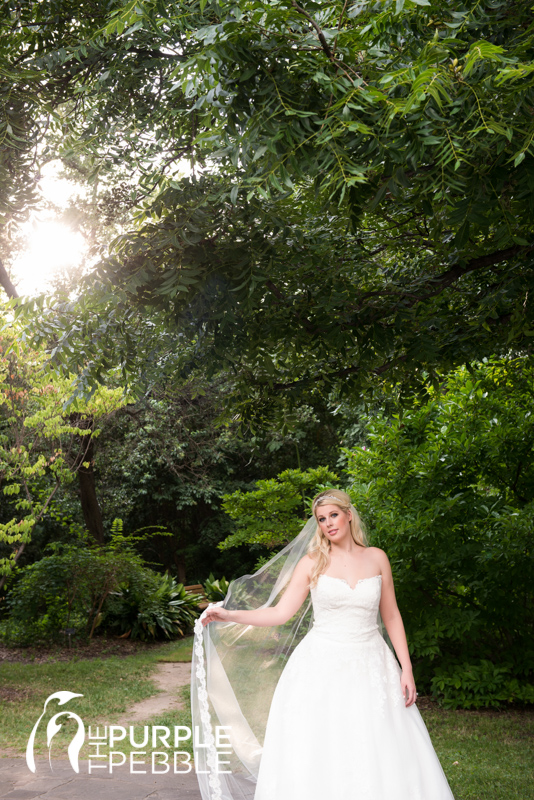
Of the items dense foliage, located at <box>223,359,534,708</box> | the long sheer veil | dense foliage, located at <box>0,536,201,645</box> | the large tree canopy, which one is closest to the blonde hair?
the long sheer veil

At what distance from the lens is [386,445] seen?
319 inches

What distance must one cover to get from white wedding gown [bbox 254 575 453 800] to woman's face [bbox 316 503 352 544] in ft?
0.79

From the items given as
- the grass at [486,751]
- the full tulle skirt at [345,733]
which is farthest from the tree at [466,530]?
the full tulle skirt at [345,733]

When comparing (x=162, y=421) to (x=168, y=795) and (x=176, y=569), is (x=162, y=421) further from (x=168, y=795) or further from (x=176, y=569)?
(x=168, y=795)

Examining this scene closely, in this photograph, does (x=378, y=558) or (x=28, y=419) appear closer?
(x=378, y=558)

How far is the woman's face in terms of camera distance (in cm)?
385

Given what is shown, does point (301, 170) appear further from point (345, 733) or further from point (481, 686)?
point (481, 686)

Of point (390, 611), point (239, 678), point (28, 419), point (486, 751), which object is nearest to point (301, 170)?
point (390, 611)

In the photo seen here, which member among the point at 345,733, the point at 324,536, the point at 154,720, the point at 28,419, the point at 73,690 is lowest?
the point at 73,690

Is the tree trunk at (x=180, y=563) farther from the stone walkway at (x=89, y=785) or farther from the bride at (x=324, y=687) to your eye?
the bride at (x=324, y=687)

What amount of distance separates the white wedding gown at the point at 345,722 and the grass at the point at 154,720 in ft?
5.57

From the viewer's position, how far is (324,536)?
3.96 m

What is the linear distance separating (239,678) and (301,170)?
3.04m

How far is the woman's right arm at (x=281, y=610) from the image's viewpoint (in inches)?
152
